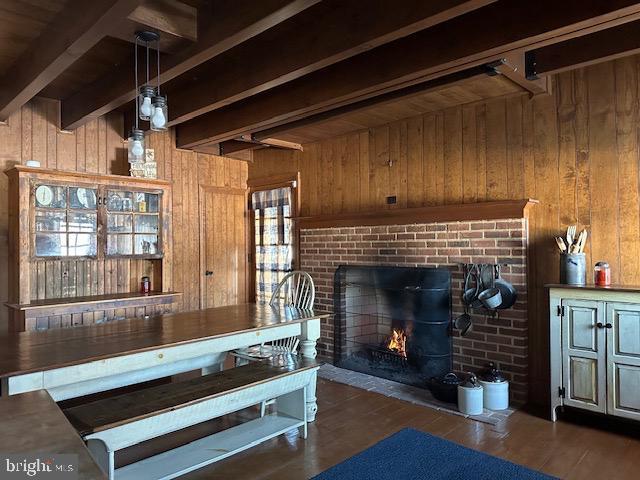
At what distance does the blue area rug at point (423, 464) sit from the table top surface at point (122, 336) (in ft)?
3.14

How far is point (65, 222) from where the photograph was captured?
4160mm

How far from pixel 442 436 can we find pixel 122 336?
2112 millimetres

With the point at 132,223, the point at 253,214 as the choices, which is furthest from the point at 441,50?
the point at 253,214

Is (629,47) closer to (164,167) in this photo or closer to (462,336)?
(462,336)

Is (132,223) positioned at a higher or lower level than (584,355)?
higher

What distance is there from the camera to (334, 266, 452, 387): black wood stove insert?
13.3 ft

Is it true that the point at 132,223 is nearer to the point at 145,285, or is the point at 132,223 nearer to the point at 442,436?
the point at 145,285

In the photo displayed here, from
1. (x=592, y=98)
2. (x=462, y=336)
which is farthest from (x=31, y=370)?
(x=592, y=98)

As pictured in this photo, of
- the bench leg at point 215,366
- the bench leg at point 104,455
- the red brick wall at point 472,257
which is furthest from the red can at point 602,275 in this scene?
the bench leg at point 104,455

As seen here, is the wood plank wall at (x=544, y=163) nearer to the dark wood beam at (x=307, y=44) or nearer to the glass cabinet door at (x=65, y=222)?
the dark wood beam at (x=307, y=44)

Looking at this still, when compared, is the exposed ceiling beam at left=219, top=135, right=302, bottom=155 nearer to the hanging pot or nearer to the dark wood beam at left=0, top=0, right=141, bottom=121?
the dark wood beam at left=0, top=0, right=141, bottom=121

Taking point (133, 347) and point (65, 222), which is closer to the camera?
point (133, 347)

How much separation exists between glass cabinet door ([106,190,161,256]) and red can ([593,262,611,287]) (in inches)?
153

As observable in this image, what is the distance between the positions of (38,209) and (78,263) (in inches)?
27.4
